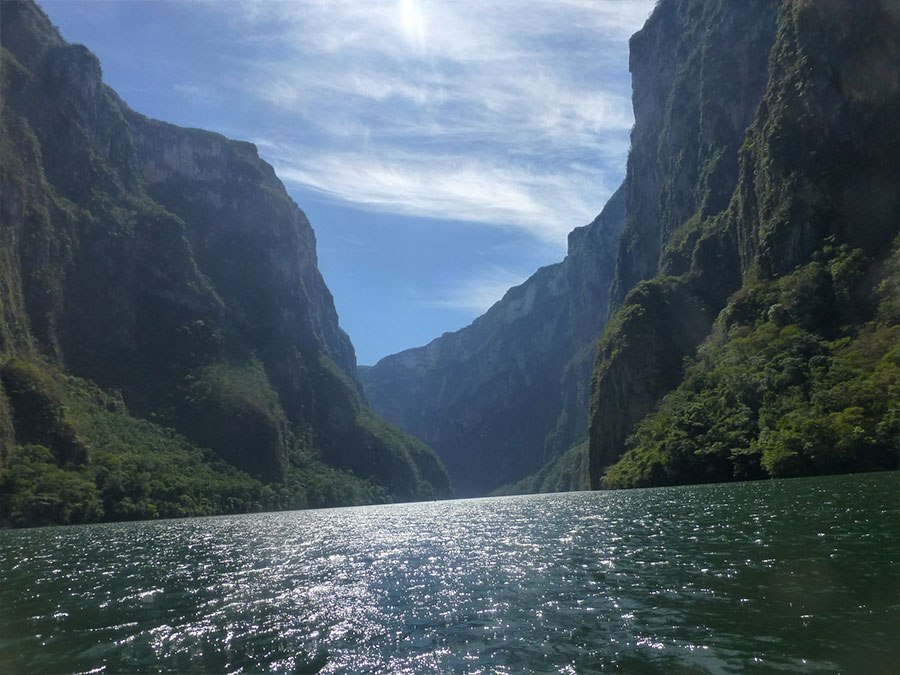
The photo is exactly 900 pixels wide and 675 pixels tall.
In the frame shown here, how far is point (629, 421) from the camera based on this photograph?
154 m

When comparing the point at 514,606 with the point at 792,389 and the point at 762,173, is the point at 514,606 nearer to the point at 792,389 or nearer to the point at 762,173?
the point at 792,389

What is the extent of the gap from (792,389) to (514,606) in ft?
271

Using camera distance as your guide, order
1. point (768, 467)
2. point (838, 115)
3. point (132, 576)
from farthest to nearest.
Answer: point (838, 115) < point (768, 467) < point (132, 576)

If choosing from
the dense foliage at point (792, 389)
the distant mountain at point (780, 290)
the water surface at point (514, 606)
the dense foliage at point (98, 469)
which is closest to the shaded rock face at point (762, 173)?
the distant mountain at point (780, 290)

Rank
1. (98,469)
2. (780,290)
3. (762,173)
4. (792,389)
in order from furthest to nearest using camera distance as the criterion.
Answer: (762,173), (98,469), (780,290), (792,389)

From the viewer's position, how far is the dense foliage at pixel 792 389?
7300 cm

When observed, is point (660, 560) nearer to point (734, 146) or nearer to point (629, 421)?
point (629, 421)

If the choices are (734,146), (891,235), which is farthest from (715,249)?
Result: (891,235)

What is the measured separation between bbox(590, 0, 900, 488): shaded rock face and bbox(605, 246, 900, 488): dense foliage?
10.0 metres

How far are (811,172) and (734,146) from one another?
5961cm

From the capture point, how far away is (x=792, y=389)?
90.4m

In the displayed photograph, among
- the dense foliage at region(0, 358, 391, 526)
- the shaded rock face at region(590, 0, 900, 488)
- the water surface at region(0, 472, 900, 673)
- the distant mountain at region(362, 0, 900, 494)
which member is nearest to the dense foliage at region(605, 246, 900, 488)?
the distant mountain at region(362, 0, 900, 494)

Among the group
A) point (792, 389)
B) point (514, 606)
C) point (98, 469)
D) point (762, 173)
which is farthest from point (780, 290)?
point (98, 469)

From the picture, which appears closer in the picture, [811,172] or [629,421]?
[811,172]
